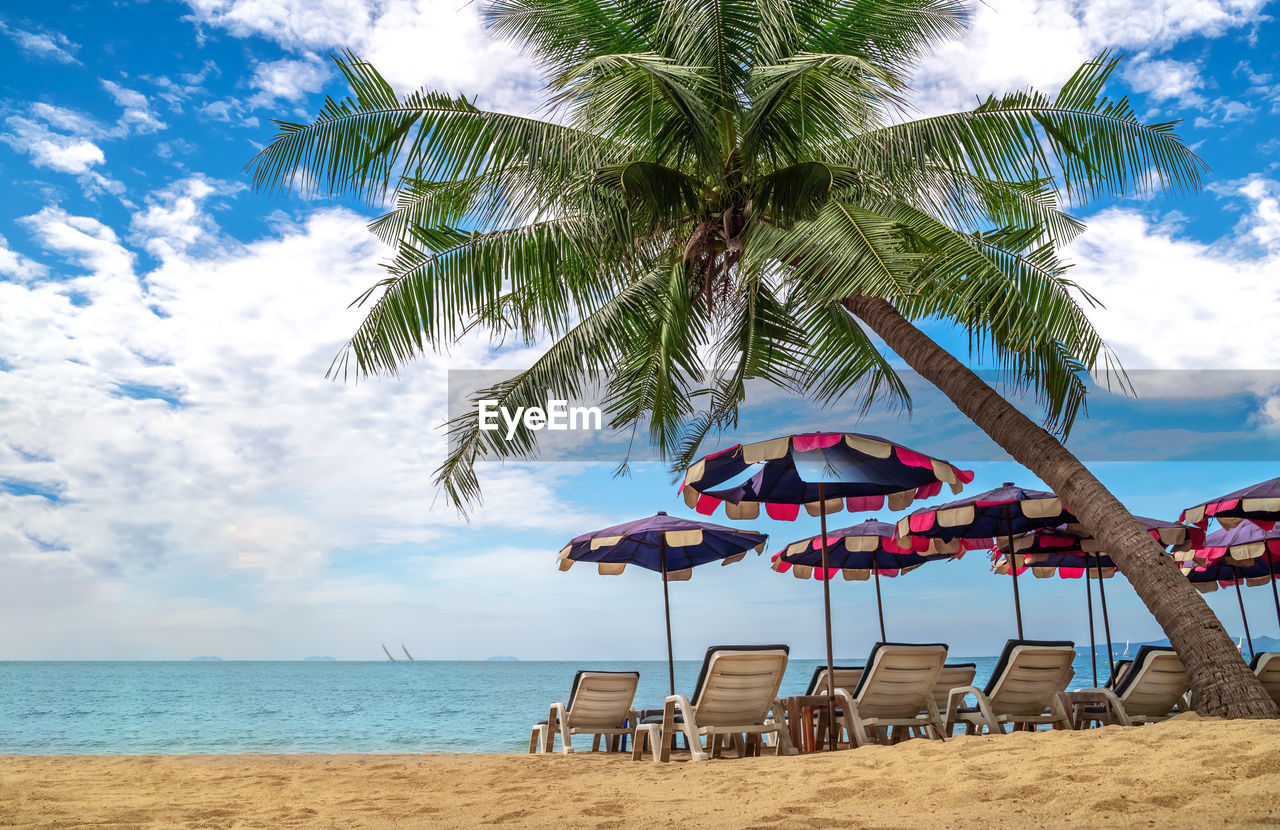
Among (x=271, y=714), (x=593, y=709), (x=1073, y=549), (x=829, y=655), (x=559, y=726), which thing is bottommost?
(x=271, y=714)

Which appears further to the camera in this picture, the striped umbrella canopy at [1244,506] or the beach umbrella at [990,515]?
the striped umbrella canopy at [1244,506]

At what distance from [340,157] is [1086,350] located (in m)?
5.59

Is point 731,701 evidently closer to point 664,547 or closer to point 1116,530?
point 664,547

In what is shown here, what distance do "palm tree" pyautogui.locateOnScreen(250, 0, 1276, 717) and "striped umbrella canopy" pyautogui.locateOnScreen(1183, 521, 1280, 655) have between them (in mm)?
3832

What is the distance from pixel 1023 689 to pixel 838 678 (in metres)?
1.63

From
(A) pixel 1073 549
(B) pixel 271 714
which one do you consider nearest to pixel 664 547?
(A) pixel 1073 549

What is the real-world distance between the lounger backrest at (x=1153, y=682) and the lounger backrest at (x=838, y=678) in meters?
1.80

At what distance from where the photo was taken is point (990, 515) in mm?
7031

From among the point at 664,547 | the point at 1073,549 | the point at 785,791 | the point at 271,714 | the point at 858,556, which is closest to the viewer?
the point at 785,791

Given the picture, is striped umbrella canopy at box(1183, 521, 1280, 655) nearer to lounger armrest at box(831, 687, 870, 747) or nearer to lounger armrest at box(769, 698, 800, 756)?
lounger armrest at box(831, 687, 870, 747)

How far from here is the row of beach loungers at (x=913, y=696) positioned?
531cm

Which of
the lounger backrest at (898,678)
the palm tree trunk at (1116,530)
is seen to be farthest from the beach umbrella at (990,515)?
the lounger backrest at (898,678)

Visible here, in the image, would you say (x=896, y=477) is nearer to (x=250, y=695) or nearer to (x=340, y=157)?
(x=340, y=157)

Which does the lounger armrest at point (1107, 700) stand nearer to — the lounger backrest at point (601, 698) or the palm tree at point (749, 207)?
the palm tree at point (749, 207)
